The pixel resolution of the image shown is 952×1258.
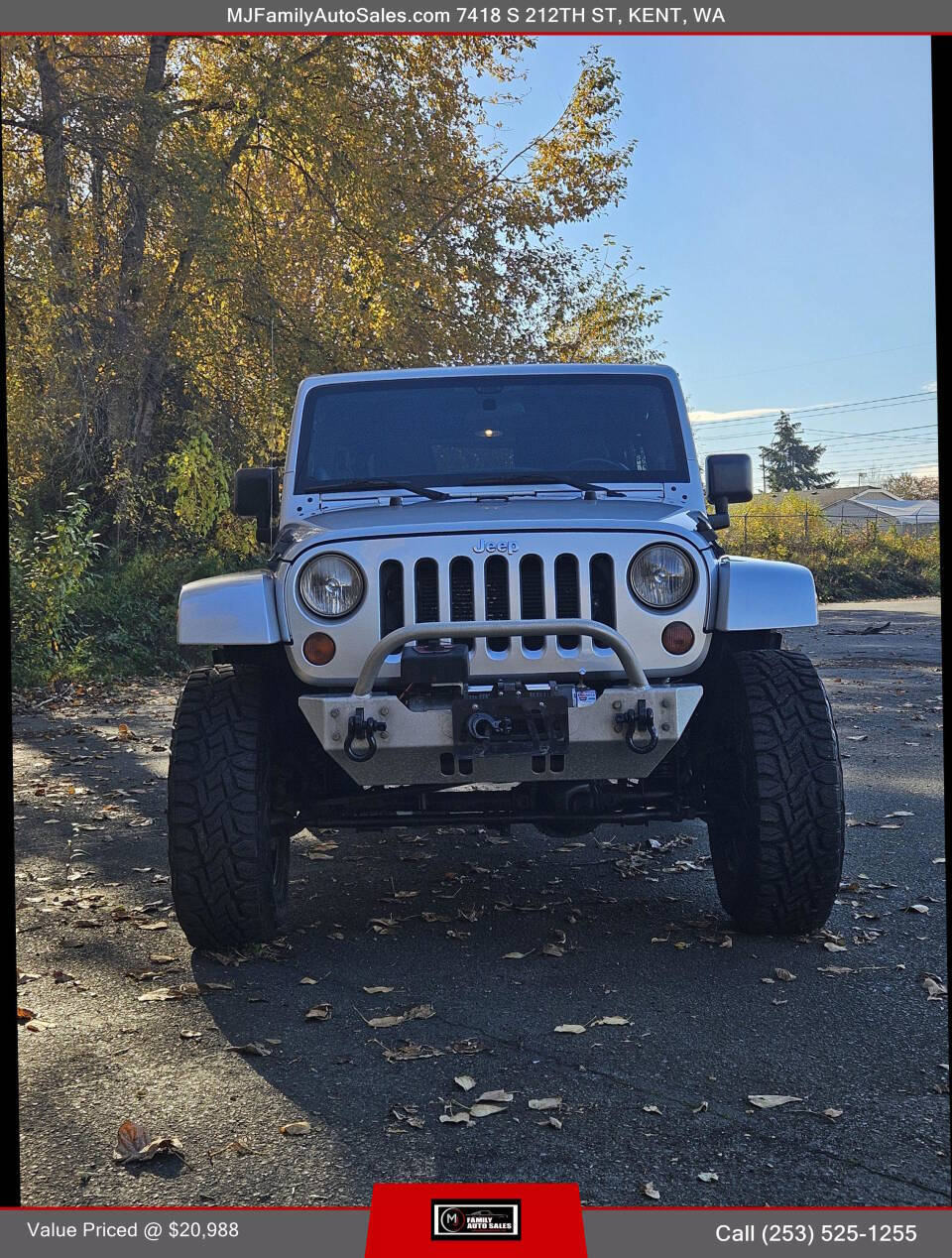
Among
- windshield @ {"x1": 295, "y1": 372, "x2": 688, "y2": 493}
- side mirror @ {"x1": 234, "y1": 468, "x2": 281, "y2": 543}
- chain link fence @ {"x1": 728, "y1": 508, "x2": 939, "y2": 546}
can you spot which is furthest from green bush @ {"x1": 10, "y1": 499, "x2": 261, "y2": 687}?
chain link fence @ {"x1": 728, "y1": 508, "x2": 939, "y2": 546}

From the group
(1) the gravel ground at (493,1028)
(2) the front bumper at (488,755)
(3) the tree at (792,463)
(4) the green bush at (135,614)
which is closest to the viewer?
(1) the gravel ground at (493,1028)

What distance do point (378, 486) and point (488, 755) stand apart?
1615 mm

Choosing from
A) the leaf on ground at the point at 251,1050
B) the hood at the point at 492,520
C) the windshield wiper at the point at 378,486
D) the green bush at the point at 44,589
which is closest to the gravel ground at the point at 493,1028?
the leaf on ground at the point at 251,1050

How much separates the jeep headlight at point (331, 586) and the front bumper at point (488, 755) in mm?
316

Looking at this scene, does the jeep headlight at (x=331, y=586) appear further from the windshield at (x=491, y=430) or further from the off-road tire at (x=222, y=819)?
the windshield at (x=491, y=430)

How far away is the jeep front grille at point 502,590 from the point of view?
4.43 metres

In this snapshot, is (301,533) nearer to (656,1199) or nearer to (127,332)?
(656,1199)

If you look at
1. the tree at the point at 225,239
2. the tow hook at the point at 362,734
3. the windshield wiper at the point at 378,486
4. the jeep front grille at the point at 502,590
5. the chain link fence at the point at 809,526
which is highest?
the tree at the point at 225,239

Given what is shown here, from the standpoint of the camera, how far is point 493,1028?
154 inches

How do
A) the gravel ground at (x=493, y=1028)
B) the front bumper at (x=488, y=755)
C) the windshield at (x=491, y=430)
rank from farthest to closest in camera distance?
the windshield at (x=491, y=430), the front bumper at (x=488, y=755), the gravel ground at (x=493, y=1028)

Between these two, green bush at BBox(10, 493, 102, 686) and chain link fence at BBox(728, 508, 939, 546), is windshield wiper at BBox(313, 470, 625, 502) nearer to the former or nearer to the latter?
green bush at BBox(10, 493, 102, 686)

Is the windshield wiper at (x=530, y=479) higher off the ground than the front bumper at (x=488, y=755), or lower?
higher
